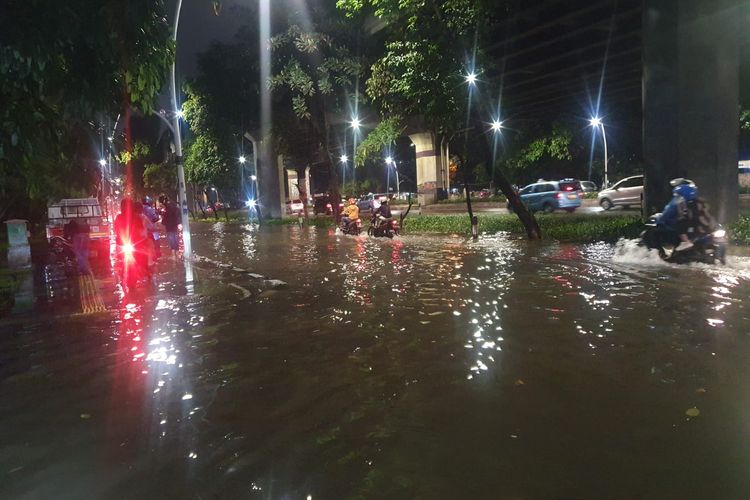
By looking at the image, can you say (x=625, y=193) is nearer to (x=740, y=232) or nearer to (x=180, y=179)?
(x=740, y=232)

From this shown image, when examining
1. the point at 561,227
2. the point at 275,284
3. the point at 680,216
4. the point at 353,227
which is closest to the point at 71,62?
the point at 275,284

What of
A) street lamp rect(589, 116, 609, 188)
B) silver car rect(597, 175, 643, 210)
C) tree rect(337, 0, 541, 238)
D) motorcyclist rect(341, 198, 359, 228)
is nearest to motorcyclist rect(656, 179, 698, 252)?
tree rect(337, 0, 541, 238)

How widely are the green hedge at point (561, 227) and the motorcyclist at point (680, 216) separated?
398cm

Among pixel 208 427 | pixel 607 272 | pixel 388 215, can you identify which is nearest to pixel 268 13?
pixel 388 215

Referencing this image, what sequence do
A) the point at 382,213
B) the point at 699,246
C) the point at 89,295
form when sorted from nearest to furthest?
the point at 89,295
the point at 699,246
the point at 382,213

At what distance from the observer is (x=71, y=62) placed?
280 inches

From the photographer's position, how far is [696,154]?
1509cm

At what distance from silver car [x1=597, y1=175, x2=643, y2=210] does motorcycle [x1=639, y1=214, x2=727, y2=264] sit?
18.5 metres

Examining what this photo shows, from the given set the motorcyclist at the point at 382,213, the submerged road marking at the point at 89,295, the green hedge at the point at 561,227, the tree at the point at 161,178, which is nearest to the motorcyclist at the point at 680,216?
the green hedge at the point at 561,227

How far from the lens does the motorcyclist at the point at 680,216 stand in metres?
11.3

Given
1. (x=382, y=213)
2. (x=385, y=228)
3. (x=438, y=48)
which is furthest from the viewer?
(x=382, y=213)

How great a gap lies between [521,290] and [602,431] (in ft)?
19.2

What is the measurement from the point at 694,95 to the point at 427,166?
1134 inches

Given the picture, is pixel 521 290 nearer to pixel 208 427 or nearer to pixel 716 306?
pixel 716 306
